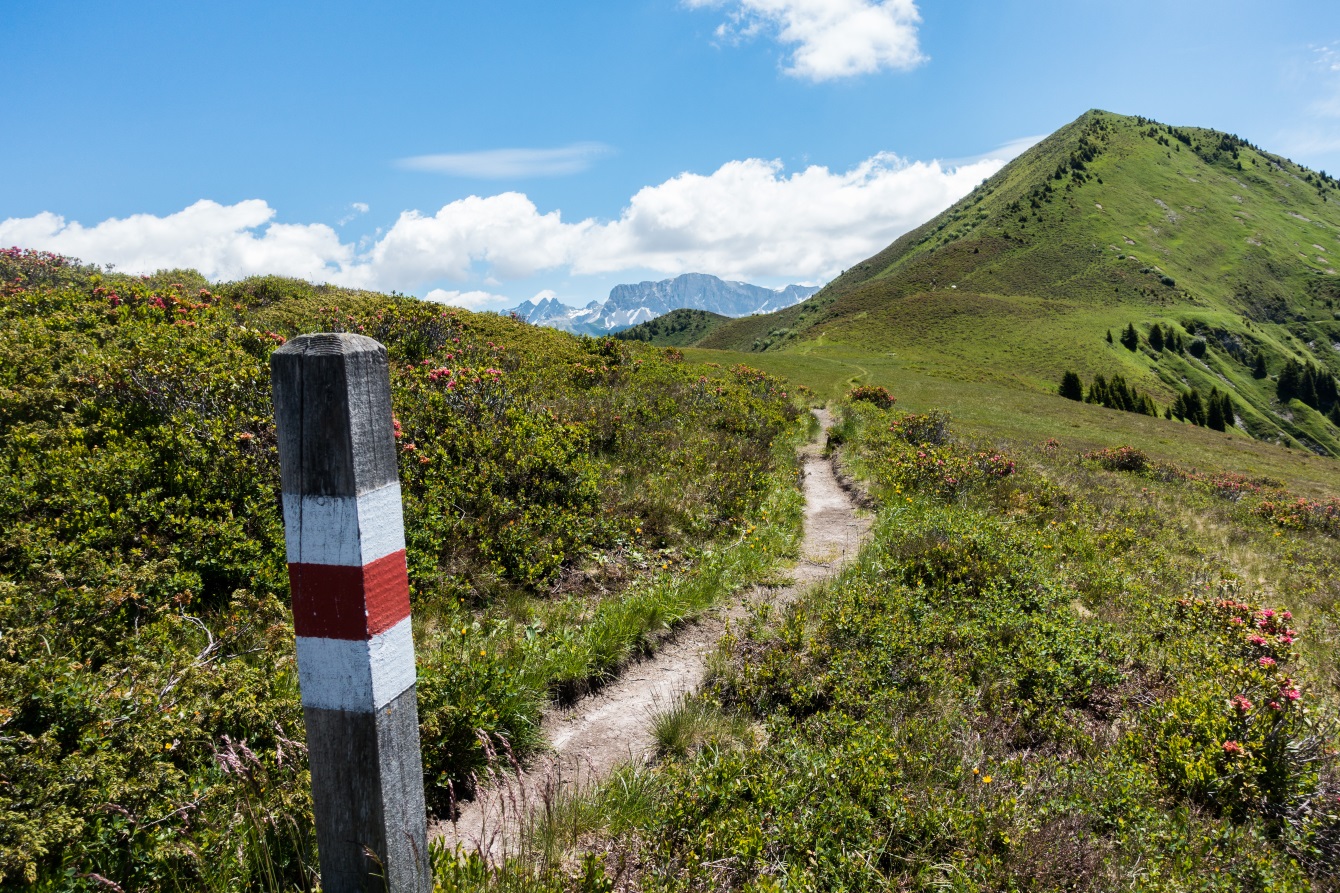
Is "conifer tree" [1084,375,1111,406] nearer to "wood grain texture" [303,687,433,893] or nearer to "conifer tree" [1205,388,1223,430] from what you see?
"conifer tree" [1205,388,1223,430]

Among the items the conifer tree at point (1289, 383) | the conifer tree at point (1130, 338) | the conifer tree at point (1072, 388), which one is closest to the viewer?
the conifer tree at point (1072, 388)

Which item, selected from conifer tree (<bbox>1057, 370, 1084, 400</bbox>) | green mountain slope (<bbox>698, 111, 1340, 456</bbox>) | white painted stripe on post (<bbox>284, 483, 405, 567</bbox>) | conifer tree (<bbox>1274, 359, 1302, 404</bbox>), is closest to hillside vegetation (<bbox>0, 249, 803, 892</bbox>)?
white painted stripe on post (<bbox>284, 483, 405, 567</bbox>)

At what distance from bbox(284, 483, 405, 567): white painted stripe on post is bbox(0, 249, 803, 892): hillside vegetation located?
5.30ft

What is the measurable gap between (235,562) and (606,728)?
3.46 metres

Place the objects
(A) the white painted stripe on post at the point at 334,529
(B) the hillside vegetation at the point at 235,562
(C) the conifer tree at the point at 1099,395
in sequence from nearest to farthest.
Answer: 1. (A) the white painted stripe on post at the point at 334,529
2. (B) the hillside vegetation at the point at 235,562
3. (C) the conifer tree at the point at 1099,395

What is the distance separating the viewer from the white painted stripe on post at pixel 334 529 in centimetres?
192

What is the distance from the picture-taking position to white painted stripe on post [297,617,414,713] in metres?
1.98

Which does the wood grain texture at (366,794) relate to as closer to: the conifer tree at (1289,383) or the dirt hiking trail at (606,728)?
the dirt hiking trail at (606,728)

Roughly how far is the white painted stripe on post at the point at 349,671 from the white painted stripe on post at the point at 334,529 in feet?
0.88

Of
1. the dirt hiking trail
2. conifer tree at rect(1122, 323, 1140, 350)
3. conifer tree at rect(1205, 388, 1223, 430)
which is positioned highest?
conifer tree at rect(1122, 323, 1140, 350)

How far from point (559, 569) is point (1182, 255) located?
186 meters

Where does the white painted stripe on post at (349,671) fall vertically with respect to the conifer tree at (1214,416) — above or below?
above

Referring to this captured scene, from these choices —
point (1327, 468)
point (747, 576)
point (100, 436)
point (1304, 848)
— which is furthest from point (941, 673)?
point (1327, 468)

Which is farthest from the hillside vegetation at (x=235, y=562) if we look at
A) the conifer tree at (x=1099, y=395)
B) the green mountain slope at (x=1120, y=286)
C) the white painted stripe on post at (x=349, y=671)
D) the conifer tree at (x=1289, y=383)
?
the conifer tree at (x=1289, y=383)
